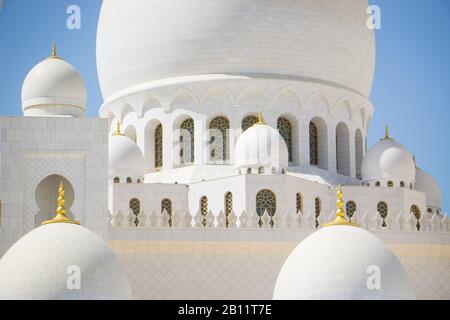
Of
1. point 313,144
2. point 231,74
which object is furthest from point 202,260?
point 313,144

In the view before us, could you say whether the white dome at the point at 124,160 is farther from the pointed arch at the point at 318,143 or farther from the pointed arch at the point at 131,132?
the pointed arch at the point at 318,143

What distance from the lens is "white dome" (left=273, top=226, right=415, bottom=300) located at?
649 inches

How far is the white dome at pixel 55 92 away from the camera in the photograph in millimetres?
22047

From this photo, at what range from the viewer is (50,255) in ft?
53.2

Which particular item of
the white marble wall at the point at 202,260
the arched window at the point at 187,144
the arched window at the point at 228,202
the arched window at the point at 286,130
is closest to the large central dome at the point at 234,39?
the arched window at the point at 286,130

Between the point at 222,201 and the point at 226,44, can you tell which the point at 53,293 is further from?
the point at 226,44

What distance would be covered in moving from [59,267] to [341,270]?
15.4 feet

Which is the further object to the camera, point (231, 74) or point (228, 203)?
point (231, 74)

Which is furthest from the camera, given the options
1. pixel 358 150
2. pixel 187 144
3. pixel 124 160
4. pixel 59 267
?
pixel 358 150

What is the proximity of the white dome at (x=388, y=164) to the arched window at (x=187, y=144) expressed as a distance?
528 centimetres

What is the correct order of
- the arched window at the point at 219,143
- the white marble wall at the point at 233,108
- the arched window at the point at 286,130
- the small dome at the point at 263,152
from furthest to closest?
the arched window at the point at 286,130, the arched window at the point at 219,143, the white marble wall at the point at 233,108, the small dome at the point at 263,152

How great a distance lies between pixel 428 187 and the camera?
108ft

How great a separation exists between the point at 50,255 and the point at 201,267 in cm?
596

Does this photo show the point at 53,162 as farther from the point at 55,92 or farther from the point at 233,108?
the point at 233,108
